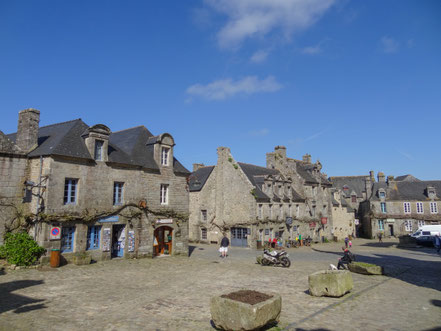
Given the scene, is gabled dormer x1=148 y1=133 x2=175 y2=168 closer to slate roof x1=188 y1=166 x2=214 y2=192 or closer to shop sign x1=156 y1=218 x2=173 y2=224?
shop sign x1=156 y1=218 x2=173 y2=224

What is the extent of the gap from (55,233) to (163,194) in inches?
289

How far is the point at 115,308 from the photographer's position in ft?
29.4

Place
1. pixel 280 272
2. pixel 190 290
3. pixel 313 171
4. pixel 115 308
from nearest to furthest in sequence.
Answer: pixel 115 308
pixel 190 290
pixel 280 272
pixel 313 171

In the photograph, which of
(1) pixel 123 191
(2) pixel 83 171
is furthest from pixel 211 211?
(2) pixel 83 171

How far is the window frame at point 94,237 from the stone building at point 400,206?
3878 centimetres

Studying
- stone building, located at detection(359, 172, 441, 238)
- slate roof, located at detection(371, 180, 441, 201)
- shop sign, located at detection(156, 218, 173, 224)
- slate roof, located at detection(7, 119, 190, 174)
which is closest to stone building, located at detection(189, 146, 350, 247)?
slate roof, located at detection(7, 119, 190, 174)

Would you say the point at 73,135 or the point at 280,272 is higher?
the point at 73,135

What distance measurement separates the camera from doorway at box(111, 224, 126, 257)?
61.2ft

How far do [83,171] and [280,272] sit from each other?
38.0 feet

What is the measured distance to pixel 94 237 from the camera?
17422mm

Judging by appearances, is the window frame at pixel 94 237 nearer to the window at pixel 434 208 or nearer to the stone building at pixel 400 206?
the stone building at pixel 400 206

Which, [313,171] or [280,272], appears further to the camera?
[313,171]

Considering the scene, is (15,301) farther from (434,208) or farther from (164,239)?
(434,208)

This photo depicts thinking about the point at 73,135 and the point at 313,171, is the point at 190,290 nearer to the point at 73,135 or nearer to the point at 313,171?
the point at 73,135
